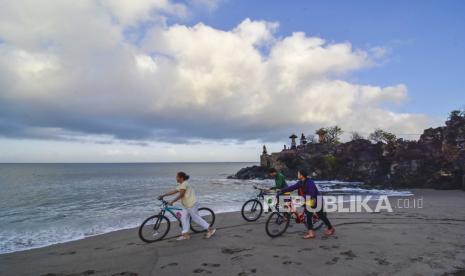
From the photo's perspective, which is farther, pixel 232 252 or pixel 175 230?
pixel 175 230

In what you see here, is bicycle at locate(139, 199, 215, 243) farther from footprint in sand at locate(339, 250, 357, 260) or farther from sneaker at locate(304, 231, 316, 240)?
footprint in sand at locate(339, 250, 357, 260)

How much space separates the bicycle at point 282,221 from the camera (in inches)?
360

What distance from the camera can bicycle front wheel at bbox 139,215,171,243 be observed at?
9.16 meters

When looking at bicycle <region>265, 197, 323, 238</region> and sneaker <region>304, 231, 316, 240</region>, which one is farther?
bicycle <region>265, 197, 323, 238</region>

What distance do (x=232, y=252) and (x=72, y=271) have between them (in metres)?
3.79

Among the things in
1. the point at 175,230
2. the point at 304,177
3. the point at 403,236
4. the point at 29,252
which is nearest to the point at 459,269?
the point at 403,236

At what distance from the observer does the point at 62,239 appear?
11.6 meters

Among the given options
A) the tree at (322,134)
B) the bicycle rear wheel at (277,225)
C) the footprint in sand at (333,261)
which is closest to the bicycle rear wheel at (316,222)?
the bicycle rear wheel at (277,225)

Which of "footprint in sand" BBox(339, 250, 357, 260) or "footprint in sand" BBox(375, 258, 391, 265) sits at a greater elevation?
"footprint in sand" BBox(375, 258, 391, 265)

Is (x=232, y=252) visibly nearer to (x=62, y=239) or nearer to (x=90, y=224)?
(x=62, y=239)

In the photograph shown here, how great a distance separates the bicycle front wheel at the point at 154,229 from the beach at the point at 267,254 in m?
0.29

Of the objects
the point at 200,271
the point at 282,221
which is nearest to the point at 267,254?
the point at 200,271

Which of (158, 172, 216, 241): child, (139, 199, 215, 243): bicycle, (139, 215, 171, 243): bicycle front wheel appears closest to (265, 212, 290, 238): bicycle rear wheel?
(158, 172, 216, 241): child

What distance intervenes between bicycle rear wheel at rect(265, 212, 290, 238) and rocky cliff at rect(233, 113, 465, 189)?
23637 millimetres
